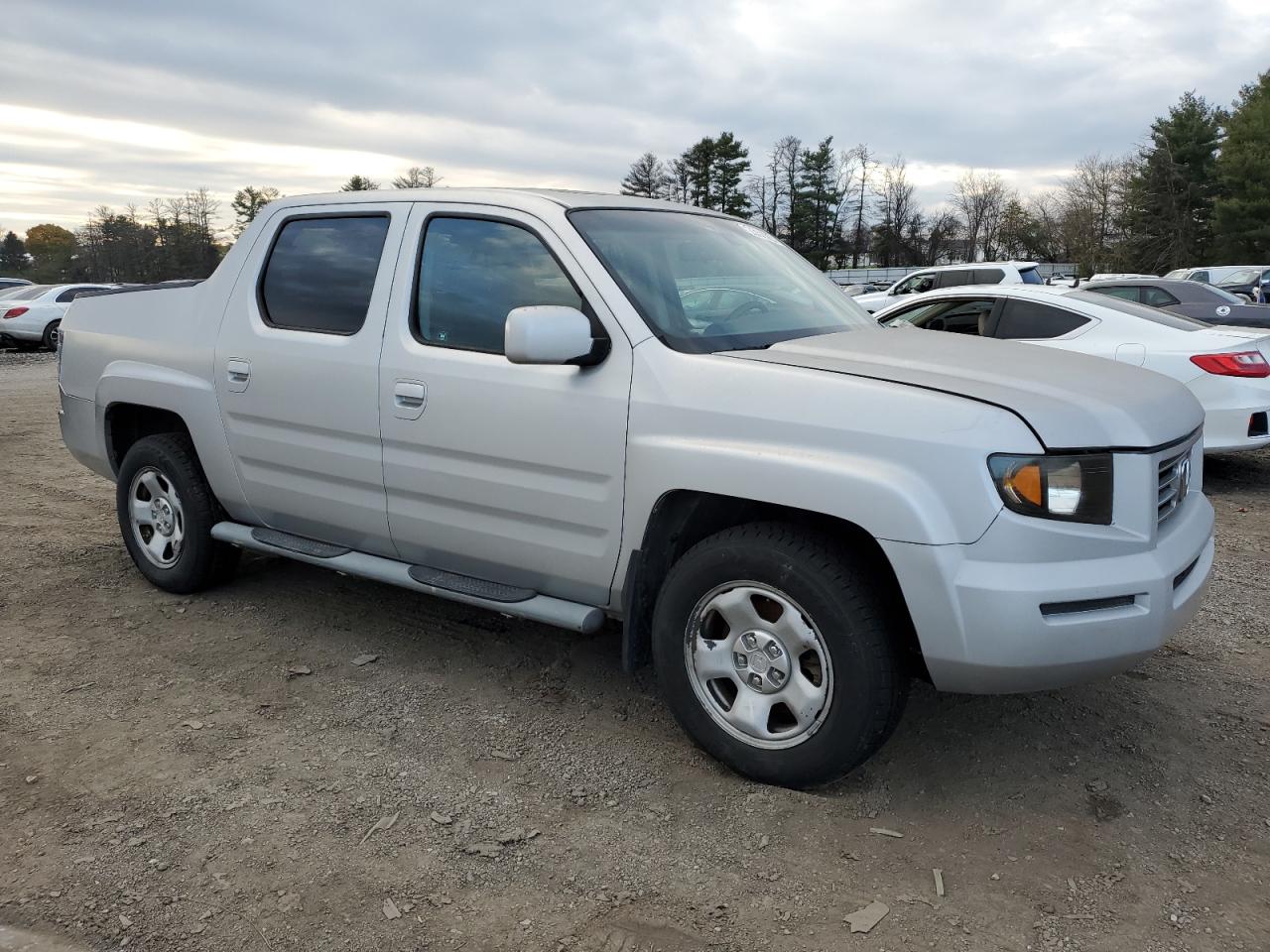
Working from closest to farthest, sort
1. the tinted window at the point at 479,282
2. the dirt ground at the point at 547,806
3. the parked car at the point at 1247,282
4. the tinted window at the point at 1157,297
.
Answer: the dirt ground at the point at 547,806 < the tinted window at the point at 479,282 < the tinted window at the point at 1157,297 < the parked car at the point at 1247,282

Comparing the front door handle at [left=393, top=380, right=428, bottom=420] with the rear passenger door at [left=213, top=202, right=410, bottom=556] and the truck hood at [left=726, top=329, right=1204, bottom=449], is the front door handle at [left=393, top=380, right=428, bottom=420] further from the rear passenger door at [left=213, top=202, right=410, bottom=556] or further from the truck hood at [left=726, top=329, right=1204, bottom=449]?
the truck hood at [left=726, top=329, right=1204, bottom=449]

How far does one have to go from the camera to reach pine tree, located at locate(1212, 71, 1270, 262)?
47.9 meters

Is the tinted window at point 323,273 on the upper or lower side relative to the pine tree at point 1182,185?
lower

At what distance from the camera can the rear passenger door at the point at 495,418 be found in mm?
3369

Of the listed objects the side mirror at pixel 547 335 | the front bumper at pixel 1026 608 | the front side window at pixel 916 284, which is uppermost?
the front side window at pixel 916 284

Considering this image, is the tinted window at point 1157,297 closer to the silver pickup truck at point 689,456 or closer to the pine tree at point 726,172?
the silver pickup truck at point 689,456

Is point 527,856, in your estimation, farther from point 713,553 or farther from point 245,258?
point 245,258

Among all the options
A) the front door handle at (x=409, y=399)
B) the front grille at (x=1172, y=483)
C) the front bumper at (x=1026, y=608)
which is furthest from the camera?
the front door handle at (x=409, y=399)

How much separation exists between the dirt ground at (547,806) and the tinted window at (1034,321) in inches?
140

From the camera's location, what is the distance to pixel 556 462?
135 inches

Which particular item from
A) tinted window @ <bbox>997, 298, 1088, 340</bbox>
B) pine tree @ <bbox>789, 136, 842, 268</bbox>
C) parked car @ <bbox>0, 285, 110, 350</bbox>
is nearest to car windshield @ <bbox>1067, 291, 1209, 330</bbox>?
tinted window @ <bbox>997, 298, 1088, 340</bbox>

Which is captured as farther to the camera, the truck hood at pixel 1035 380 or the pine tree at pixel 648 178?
the pine tree at pixel 648 178

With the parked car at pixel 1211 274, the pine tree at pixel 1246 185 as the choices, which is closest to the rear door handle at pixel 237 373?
the parked car at pixel 1211 274

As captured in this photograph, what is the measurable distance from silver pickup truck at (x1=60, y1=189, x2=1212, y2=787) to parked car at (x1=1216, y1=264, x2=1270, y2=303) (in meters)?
24.9
